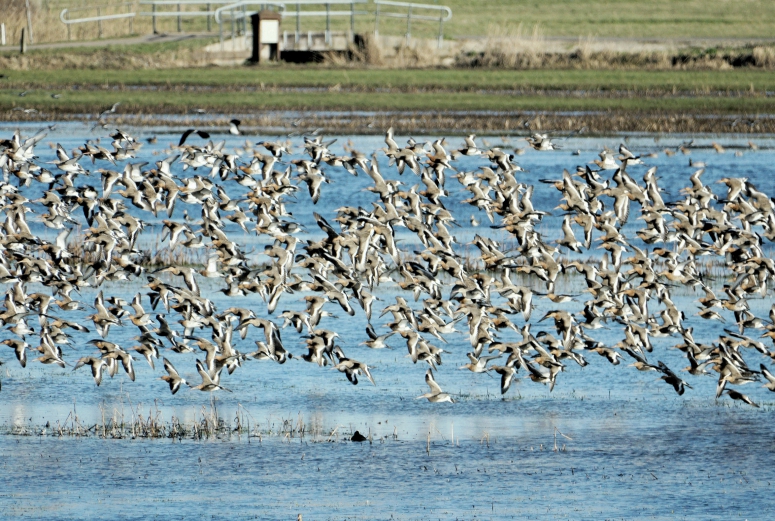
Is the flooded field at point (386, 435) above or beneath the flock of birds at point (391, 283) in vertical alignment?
beneath

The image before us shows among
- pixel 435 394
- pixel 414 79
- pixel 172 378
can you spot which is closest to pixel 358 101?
Answer: pixel 414 79

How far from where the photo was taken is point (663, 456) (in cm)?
1609

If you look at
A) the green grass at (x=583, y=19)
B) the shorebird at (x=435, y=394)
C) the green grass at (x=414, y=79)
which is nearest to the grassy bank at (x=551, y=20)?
the green grass at (x=583, y=19)

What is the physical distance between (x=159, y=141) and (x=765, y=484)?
32809 millimetres

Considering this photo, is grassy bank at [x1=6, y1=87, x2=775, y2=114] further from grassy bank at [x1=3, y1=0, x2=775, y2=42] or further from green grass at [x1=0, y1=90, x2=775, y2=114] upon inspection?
grassy bank at [x1=3, y1=0, x2=775, y2=42]

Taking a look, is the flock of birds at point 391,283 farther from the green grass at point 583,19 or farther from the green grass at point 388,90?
the green grass at point 583,19

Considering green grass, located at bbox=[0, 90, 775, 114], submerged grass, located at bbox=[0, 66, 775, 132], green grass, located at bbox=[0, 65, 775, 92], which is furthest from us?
green grass, located at bbox=[0, 65, 775, 92]

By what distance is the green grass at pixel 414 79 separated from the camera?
61688 millimetres

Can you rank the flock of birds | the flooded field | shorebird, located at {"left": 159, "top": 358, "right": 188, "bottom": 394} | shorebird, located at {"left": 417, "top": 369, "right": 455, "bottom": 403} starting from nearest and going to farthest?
the flooded field, shorebird, located at {"left": 417, "top": 369, "right": 455, "bottom": 403}, shorebird, located at {"left": 159, "top": 358, "right": 188, "bottom": 394}, the flock of birds

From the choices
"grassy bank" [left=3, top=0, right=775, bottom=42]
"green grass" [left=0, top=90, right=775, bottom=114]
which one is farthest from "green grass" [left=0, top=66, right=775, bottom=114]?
"grassy bank" [left=3, top=0, right=775, bottom=42]

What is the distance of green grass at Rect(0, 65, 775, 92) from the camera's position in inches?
2429

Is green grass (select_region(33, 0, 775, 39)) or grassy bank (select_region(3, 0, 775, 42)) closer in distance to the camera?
grassy bank (select_region(3, 0, 775, 42))

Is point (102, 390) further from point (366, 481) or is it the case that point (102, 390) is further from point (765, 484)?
point (765, 484)

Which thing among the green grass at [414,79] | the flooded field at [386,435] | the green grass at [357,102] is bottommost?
the flooded field at [386,435]
